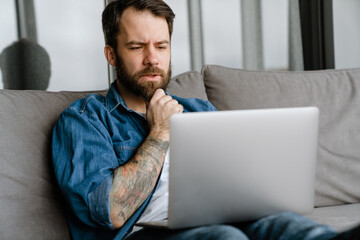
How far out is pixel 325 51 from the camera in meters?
2.35

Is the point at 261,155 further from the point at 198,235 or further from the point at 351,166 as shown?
the point at 351,166

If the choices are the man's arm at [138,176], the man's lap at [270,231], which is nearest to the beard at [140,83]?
the man's arm at [138,176]

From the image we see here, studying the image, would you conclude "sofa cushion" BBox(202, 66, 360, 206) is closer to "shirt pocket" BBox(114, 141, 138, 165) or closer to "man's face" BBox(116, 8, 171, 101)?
"man's face" BBox(116, 8, 171, 101)

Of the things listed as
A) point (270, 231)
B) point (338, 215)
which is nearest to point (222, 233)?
point (270, 231)

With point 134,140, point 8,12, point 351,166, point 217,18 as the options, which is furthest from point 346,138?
point 8,12

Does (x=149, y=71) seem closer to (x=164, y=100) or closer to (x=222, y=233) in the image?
(x=164, y=100)

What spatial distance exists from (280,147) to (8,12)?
5.97 feet

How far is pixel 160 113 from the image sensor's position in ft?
4.00

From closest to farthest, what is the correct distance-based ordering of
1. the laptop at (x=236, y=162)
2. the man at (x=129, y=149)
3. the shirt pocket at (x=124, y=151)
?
the laptop at (x=236, y=162)
the man at (x=129, y=149)
the shirt pocket at (x=124, y=151)

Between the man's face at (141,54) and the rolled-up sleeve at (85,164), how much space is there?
0.81 ft

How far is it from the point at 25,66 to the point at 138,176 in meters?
1.39

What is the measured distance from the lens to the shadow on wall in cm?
209

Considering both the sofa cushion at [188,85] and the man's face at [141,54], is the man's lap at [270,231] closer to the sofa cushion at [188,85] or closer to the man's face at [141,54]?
the man's face at [141,54]

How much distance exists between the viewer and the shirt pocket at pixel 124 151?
1163 mm
